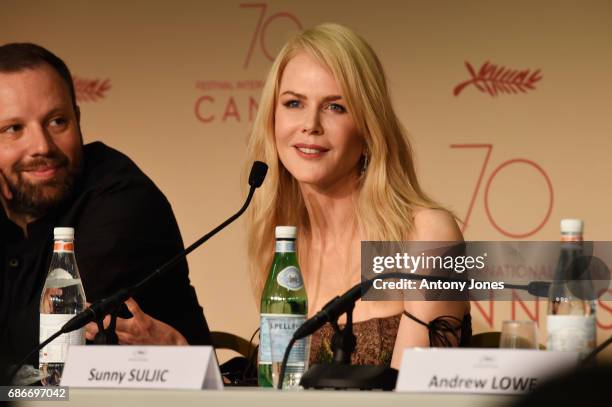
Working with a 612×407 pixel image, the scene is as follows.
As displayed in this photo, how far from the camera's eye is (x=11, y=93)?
2246 mm

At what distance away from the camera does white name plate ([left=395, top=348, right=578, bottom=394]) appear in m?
1.08

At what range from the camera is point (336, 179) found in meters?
2.23

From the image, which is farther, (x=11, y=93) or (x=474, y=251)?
(x=474, y=251)

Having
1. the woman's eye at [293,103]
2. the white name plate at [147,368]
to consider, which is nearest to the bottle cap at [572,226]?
the white name plate at [147,368]

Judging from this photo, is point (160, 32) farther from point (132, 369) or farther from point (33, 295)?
point (132, 369)

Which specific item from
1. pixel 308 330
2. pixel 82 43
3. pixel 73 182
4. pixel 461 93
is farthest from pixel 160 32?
pixel 308 330

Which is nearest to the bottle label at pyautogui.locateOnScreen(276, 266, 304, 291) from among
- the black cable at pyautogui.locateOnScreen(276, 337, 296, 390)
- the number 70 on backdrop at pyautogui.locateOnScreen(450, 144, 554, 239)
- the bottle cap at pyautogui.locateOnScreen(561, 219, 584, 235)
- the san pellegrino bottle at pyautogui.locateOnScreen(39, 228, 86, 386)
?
the black cable at pyautogui.locateOnScreen(276, 337, 296, 390)

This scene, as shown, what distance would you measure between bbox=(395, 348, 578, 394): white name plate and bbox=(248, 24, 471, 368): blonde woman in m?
0.92

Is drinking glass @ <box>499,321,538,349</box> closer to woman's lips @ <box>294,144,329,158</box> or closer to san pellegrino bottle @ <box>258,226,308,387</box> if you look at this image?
san pellegrino bottle @ <box>258,226,308,387</box>

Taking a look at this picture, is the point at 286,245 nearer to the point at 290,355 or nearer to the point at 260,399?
the point at 290,355

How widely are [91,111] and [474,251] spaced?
190 cm

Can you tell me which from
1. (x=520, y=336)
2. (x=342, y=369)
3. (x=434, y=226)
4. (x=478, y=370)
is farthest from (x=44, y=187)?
(x=478, y=370)

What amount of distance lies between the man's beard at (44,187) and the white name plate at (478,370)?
141 centimetres

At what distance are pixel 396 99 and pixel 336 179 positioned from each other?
140 centimetres
